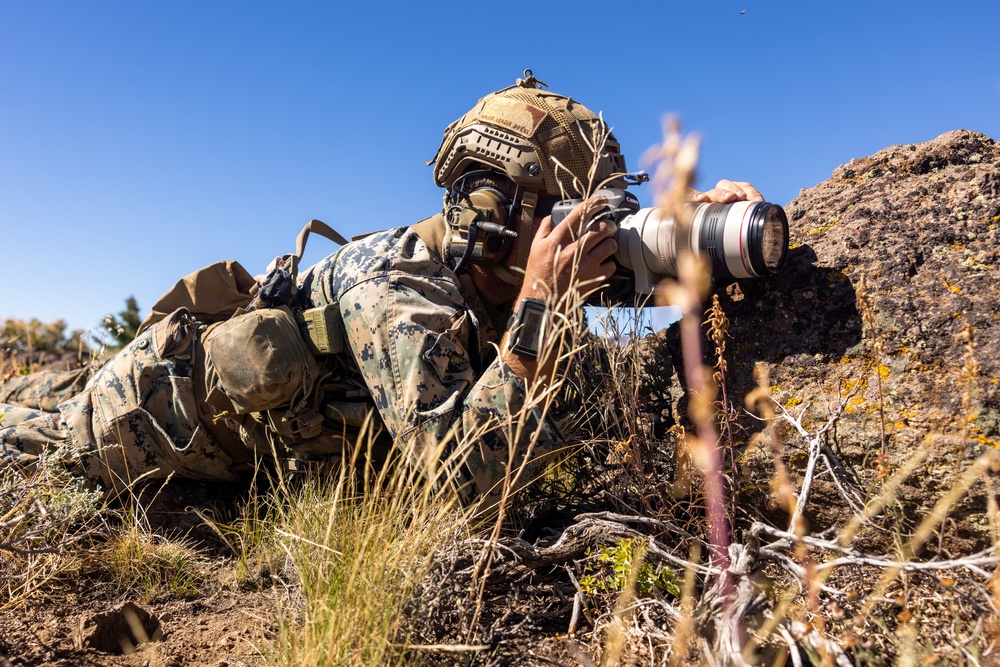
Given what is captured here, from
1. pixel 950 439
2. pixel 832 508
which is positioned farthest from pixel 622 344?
pixel 950 439

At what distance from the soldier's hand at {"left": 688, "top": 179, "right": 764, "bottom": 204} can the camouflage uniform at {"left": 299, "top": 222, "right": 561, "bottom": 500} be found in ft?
3.34

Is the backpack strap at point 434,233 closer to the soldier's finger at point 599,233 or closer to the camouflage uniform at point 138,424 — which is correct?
the soldier's finger at point 599,233

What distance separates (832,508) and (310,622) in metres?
1.62

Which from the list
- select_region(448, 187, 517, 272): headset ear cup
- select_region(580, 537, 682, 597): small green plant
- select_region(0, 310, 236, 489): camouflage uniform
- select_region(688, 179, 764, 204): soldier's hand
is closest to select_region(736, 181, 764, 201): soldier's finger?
select_region(688, 179, 764, 204): soldier's hand

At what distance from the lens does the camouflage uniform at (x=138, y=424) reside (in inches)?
123

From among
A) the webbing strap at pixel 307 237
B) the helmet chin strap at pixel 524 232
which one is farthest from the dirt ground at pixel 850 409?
the webbing strap at pixel 307 237

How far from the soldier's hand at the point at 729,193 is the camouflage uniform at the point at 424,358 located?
102cm

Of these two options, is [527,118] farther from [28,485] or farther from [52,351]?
[52,351]

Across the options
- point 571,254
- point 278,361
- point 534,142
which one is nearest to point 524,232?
point 534,142

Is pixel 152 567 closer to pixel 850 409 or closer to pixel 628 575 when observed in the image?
pixel 628 575

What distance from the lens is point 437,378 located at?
8.41ft

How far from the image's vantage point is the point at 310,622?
173cm

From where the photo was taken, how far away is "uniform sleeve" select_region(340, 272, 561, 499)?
8.01 feet

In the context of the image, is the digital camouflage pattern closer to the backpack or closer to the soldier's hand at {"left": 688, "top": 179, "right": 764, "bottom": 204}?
the backpack
